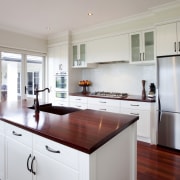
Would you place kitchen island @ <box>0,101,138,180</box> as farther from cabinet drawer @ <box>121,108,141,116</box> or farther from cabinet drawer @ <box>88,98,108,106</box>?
cabinet drawer @ <box>88,98,108,106</box>

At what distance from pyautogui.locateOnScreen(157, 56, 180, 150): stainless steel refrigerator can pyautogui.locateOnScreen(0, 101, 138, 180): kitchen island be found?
155 centimetres

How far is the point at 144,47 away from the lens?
3.34m

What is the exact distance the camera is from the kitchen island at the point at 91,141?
1.00 metres

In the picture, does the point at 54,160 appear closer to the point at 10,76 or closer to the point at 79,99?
the point at 79,99

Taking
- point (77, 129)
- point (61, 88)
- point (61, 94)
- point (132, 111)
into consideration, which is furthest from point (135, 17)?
point (77, 129)

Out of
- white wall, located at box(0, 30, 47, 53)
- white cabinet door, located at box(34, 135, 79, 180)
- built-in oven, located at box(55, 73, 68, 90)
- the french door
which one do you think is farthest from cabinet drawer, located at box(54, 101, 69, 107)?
white cabinet door, located at box(34, 135, 79, 180)

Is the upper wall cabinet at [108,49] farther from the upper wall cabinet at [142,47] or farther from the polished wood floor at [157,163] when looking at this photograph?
the polished wood floor at [157,163]

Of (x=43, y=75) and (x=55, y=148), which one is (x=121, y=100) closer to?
(x=55, y=148)

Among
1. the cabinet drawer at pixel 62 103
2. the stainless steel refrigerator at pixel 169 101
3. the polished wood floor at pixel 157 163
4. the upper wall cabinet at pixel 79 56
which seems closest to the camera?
the polished wood floor at pixel 157 163

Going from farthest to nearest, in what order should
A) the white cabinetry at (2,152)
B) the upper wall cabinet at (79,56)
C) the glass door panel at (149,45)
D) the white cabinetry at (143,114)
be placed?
the upper wall cabinet at (79,56)
the glass door panel at (149,45)
the white cabinetry at (143,114)
the white cabinetry at (2,152)

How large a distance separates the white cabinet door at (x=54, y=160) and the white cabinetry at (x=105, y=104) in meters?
2.43

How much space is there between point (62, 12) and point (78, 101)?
213 cm

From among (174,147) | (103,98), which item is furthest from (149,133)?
(103,98)

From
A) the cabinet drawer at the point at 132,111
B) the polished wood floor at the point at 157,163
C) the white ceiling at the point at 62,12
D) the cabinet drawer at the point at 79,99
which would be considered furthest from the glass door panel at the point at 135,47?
the polished wood floor at the point at 157,163
